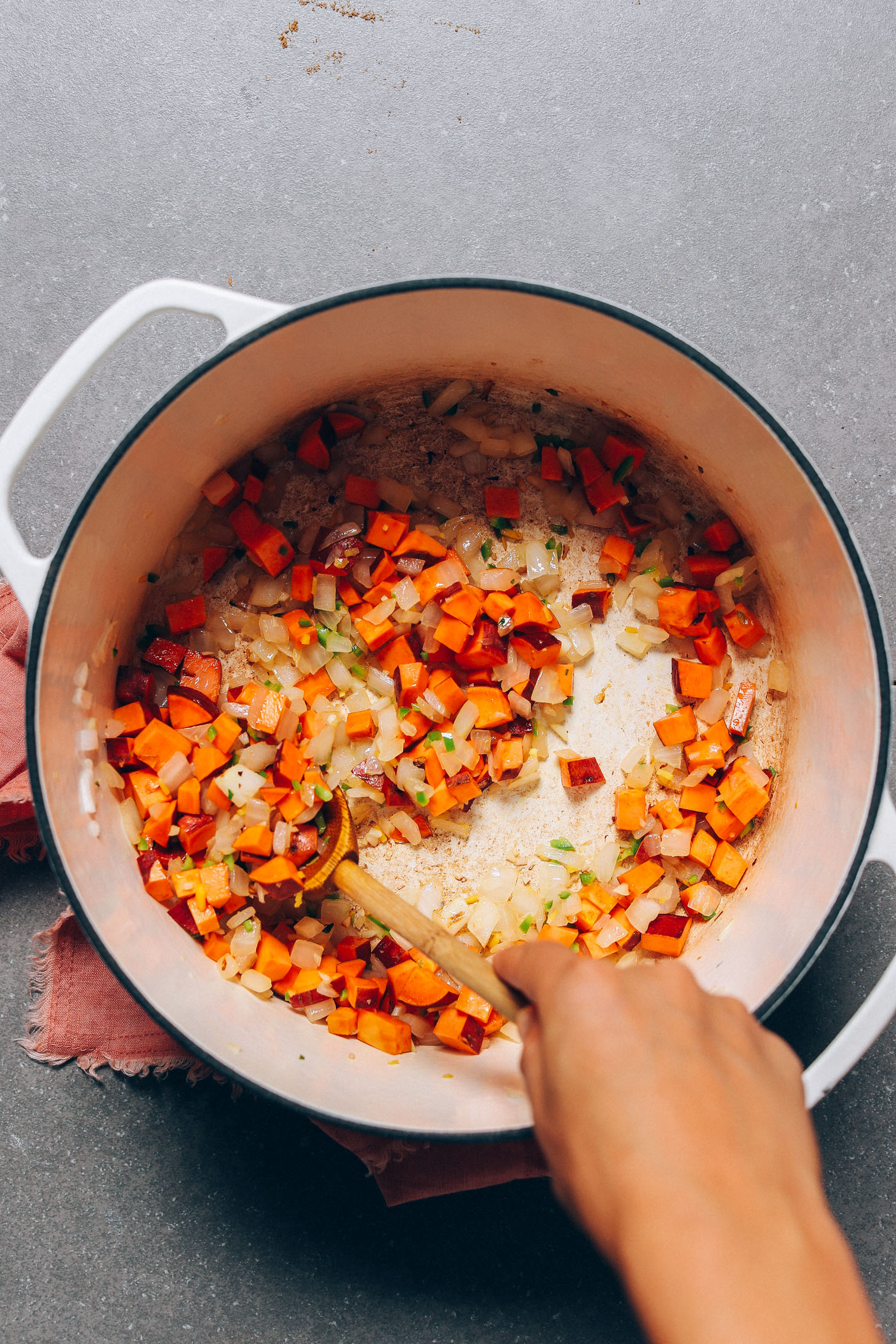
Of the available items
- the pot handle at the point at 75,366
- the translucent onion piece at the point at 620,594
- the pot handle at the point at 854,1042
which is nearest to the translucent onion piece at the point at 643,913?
the pot handle at the point at 854,1042

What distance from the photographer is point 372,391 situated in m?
1.62

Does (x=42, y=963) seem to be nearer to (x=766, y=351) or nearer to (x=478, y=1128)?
(x=478, y=1128)

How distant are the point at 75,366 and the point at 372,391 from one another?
57 cm

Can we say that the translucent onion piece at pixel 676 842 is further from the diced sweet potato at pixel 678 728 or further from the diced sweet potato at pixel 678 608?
the diced sweet potato at pixel 678 608

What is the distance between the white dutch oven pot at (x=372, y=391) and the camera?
1.25m

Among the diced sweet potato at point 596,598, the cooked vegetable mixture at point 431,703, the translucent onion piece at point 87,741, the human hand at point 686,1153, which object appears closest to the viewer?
the human hand at point 686,1153

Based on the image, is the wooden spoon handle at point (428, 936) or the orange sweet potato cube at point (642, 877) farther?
the orange sweet potato cube at point (642, 877)

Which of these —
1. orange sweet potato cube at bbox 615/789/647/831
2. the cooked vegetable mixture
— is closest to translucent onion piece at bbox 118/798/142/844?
the cooked vegetable mixture

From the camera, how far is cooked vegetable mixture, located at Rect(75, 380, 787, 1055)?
156 centimetres

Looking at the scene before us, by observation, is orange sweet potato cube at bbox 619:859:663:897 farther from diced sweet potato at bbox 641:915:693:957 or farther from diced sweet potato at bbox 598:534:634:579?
diced sweet potato at bbox 598:534:634:579

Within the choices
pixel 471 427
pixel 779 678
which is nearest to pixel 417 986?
pixel 779 678

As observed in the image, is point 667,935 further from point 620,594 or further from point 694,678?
point 620,594

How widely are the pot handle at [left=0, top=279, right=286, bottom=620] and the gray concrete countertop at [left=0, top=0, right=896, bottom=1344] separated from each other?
0.44m

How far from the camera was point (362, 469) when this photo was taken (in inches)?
66.6
